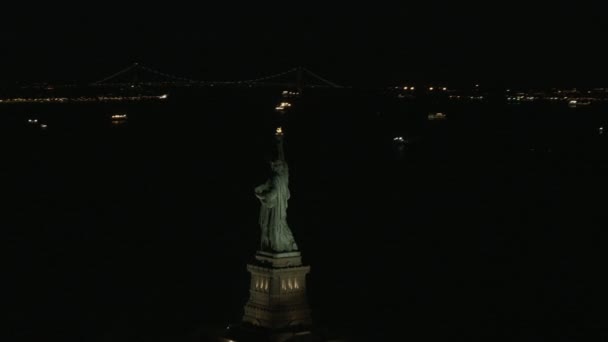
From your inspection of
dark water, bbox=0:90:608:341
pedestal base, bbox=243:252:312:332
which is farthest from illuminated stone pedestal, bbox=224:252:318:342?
dark water, bbox=0:90:608:341

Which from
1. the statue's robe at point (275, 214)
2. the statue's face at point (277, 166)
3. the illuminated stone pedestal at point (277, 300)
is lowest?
the illuminated stone pedestal at point (277, 300)

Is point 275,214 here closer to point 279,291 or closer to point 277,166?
point 277,166

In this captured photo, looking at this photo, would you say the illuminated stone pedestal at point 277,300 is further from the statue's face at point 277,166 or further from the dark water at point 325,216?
the statue's face at point 277,166

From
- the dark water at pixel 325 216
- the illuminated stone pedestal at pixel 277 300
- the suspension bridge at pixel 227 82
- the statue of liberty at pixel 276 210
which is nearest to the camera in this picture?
the illuminated stone pedestal at pixel 277 300

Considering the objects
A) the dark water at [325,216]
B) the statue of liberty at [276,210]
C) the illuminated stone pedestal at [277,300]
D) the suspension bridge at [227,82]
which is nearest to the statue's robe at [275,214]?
the statue of liberty at [276,210]

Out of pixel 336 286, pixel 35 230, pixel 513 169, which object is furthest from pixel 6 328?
pixel 513 169

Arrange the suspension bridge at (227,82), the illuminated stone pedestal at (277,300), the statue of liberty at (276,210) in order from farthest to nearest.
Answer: the suspension bridge at (227,82) < the statue of liberty at (276,210) < the illuminated stone pedestal at (277,300)

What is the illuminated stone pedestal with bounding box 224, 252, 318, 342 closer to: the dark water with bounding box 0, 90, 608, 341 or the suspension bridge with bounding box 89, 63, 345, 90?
the dark water with bounding box 0, 90, 608, 341
